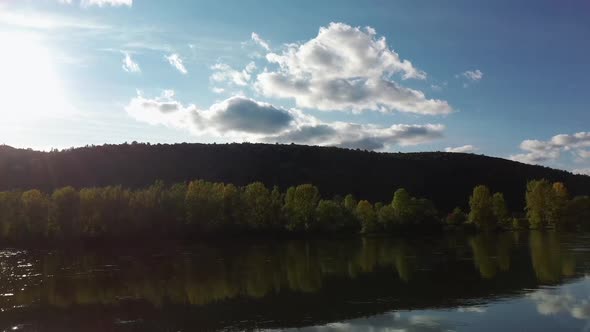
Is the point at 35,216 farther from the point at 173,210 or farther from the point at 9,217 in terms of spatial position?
the point at 173,210

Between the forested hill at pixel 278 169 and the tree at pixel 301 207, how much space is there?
51461 millimetres

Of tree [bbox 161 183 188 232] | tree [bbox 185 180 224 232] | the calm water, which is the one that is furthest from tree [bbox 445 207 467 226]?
the calm water

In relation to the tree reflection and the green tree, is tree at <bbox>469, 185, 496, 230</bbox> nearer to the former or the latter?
the tree reflection

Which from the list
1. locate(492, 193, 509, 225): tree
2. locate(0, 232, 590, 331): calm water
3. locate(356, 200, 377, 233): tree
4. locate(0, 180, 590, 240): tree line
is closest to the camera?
locate(0, 232, 590, 331): calm water

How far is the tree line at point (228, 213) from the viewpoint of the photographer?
315ft

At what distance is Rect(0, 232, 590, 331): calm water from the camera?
26.3 m

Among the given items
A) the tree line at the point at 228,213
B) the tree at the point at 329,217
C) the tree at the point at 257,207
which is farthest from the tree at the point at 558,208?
the tree at the point at 257,207

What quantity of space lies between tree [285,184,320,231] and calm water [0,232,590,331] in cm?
5150

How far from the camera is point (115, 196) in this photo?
9994 cm

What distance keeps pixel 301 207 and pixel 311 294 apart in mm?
77283

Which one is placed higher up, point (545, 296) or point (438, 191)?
point (438, 191)

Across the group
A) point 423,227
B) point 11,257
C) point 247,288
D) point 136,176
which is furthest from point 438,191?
point 247,288

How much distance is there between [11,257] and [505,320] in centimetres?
→ 6540

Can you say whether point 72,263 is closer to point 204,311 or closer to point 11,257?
point 11,257
